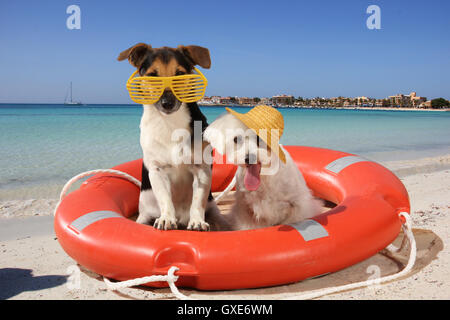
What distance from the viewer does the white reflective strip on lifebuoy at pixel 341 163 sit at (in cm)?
387

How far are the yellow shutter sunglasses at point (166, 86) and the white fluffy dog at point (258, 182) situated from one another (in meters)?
0.27

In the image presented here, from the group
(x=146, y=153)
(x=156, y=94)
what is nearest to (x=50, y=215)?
(x=146, y=153)

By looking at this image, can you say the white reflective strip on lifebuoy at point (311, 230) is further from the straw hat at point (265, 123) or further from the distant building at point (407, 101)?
the distant building at point (407, 101)

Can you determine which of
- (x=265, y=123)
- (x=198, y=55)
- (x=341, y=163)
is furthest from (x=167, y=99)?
(x=341, y=163)

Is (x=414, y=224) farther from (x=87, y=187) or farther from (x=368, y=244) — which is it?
(x=87, y=187)

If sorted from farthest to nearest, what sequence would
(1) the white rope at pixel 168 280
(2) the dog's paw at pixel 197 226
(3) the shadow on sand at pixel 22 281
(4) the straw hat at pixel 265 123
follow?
1. (2) the dog's paw at pixel 197 226
2. (3) the shadow on sand at pixel 22 281
3. (4) the straw hat at pixel 265 123
4. (1) the white rope at pixel 168 280

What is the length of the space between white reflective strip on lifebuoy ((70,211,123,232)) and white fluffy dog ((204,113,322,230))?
3.39 feet

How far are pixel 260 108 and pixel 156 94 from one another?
2.47ft

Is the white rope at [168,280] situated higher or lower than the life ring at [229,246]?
lower

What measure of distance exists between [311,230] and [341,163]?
1782 mm

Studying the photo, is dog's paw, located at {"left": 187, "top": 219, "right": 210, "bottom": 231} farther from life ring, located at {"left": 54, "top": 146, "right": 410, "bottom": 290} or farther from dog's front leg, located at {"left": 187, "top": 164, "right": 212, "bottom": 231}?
life ring, located at {"left": 54, "top": 146, "right": 410, "bottom": 290}

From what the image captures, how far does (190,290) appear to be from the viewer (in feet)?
7.83

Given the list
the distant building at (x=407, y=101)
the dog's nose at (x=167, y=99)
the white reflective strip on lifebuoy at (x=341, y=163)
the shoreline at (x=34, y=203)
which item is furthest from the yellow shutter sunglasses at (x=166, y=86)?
the distant building at (x=407, y=101)

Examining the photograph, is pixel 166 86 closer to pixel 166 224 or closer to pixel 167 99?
pixel 167 99
